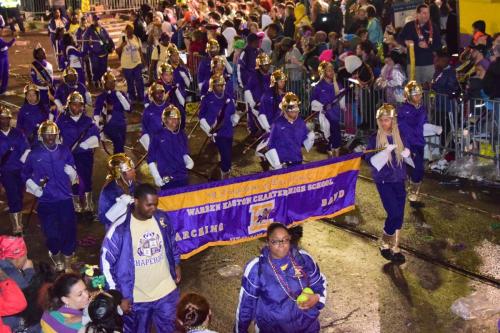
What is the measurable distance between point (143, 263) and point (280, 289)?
136 cm

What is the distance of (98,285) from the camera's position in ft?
22.0

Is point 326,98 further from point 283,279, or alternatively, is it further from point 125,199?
point 283,279

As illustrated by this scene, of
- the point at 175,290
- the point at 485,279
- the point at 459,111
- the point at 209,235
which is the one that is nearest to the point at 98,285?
the point at 175,290

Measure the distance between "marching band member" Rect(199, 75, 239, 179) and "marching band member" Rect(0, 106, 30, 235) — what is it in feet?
10.1

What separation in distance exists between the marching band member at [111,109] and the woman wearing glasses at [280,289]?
7.82 m

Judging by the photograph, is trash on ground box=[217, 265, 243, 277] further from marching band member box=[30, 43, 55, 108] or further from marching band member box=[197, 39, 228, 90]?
marching band member box=[30, 43, 55, 108]

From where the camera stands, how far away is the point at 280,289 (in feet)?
20.6

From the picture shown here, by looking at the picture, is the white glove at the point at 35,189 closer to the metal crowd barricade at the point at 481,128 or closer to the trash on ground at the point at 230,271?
the trash on ground at the point at 230,271

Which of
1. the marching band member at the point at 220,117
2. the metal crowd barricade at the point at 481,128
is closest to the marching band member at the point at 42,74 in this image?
the marching band member at the point at 220,117

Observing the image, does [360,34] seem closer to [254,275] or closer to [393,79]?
[393,79]

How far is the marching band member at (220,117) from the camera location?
13.0m

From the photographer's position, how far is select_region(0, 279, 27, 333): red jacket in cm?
595

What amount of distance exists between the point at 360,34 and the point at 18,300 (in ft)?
41.1

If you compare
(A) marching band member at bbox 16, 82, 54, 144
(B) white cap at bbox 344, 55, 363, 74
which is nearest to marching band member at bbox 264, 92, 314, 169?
(A) marching band member at bbox 16, 82, 54, 144
